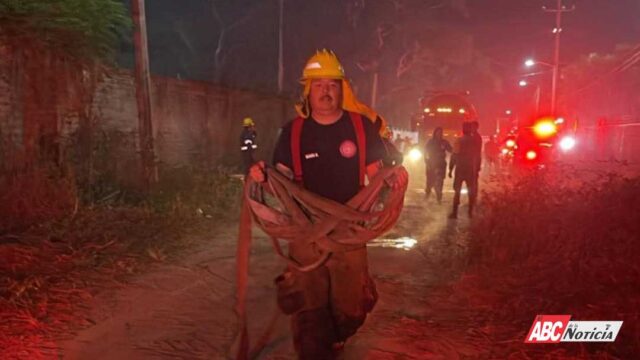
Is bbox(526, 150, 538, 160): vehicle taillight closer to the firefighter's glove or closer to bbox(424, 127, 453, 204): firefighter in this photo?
bbox(424, 127, 453, 204): firefighter

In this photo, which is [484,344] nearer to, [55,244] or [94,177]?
[55,244]

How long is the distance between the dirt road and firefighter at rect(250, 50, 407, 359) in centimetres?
104

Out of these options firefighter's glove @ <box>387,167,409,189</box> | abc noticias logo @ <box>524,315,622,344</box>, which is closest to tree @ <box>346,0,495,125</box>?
abc noticias logo @ <box>524,315,622,344</box>

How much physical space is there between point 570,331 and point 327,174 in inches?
94.7

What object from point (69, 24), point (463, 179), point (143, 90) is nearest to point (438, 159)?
point (463, 179)

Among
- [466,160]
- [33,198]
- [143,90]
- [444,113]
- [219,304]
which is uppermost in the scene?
[143,90]

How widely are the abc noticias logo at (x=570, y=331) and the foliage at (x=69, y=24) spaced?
26.0 ft

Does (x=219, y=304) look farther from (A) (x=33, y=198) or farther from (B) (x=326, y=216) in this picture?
(A) (x=33, y=198)

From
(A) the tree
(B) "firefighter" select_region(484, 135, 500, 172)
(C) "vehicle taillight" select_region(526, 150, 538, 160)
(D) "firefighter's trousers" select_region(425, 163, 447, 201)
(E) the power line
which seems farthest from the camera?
(A) the tree

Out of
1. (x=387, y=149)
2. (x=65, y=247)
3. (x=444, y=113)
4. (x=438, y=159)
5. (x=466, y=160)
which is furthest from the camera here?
(x=444, y=113)

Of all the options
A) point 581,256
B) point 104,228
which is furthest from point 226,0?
point 581,256

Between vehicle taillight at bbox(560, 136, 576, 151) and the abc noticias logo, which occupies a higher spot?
vehicle taillight at bbox(560, 136, 576, 151)

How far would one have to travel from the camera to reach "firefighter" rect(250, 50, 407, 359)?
3.47 meters

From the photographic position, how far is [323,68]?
3.57 m
